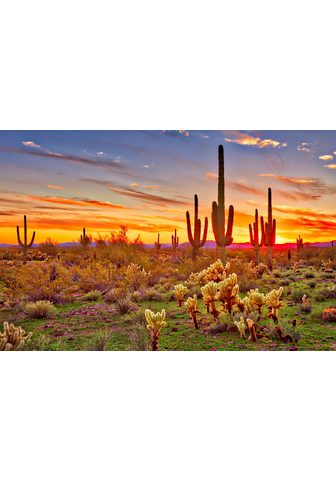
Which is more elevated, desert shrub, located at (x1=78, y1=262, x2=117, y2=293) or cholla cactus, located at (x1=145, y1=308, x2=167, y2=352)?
desert shrub, located at (x1=78, y1=262, x2=117, y2=293)

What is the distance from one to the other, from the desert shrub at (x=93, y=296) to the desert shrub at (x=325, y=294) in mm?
3427

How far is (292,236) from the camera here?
6027 mm

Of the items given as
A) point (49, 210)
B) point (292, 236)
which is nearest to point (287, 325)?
point (292, 236)

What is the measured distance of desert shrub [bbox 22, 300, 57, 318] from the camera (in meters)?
5.55

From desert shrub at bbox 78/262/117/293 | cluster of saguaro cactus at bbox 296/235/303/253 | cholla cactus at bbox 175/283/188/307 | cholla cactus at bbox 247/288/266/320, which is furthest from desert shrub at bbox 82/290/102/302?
cluster of saguaro cactus at bbox 296/235/303/253

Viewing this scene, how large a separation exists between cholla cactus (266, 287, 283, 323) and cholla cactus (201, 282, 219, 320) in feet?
2.47

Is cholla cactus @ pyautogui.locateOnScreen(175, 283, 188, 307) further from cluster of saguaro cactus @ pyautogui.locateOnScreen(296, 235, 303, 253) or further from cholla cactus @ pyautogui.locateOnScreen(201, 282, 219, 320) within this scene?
cluster of saguaro cactus @ pyautogui.locateOnScreen(296, 235, 303, 253)

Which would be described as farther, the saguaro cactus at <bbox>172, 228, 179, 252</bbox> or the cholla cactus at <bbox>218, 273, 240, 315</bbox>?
the saguaro cactus at <bbox>172, 228, 179, 252</bbox>

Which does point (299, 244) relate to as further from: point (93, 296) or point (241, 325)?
point (93, 296)

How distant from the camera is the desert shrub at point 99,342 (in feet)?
16.6
